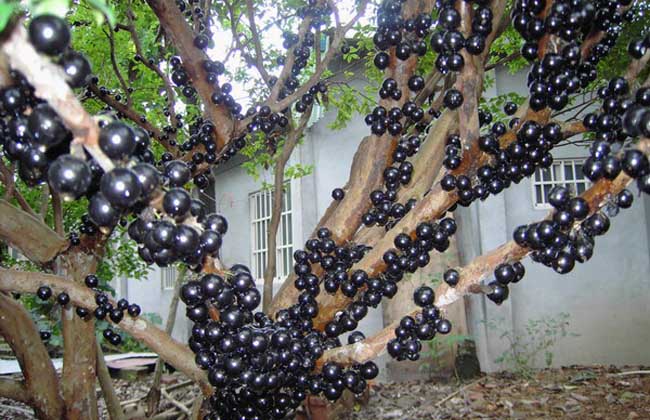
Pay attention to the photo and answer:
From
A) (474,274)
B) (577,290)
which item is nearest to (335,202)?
(474,274)

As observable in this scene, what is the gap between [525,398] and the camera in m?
5.88

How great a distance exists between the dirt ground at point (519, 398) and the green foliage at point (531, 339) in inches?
9.3

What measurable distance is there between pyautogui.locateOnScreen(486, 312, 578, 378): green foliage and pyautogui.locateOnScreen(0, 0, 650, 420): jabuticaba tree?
493 cm

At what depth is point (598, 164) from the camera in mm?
1688

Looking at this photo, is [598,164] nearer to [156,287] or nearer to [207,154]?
[207,154]

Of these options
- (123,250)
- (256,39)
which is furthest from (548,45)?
(123,250)

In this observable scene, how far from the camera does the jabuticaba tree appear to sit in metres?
1.32

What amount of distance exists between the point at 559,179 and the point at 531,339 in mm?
2413

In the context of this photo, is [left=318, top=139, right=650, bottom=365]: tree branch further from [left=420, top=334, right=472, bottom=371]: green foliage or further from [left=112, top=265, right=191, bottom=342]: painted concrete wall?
[left=112, top=265, right=191, bottom=342]: painted concrete wall

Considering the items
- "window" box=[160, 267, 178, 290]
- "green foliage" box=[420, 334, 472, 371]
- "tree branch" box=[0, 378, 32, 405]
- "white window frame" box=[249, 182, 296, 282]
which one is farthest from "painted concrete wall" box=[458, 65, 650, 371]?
"window" box=[160, 267, 178, 290]

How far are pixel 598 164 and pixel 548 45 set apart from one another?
75 centimetres

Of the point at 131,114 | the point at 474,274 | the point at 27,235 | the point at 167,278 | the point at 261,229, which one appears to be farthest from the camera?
the point at 167,278

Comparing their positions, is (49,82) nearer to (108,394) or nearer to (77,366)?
(77,366)

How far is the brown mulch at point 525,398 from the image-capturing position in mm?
5324
